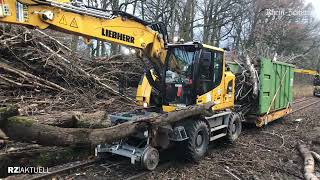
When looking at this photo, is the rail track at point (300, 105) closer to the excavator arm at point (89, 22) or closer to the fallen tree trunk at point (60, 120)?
the excavator arm at point (89, 22)

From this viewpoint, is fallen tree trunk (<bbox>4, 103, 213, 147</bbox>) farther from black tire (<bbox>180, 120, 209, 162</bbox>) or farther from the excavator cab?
the excavator cab

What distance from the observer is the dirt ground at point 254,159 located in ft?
22.9

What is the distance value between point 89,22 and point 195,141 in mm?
3449

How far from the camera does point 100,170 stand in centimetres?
690

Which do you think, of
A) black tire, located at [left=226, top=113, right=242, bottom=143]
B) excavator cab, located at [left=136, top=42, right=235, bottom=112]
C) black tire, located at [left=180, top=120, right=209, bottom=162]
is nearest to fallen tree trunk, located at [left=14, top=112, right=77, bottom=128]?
black tire, located at [left=180, top=120, right=209, bottom=162]

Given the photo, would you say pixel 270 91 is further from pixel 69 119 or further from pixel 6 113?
pixel 6 113

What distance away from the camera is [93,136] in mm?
5316

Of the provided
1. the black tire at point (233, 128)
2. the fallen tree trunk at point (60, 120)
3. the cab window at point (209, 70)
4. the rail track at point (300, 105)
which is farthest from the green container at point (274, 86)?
the fallen tree trunk at point (60, 120)

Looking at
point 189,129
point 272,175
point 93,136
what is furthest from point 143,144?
point 272,175

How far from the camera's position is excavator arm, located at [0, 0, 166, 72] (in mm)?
5121

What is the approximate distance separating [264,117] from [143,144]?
6059 millimetres

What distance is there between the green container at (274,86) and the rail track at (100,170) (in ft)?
17.4

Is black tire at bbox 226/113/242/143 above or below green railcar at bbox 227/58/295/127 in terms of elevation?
below

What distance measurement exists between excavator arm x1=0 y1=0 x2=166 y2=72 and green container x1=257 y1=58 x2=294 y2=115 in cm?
449
